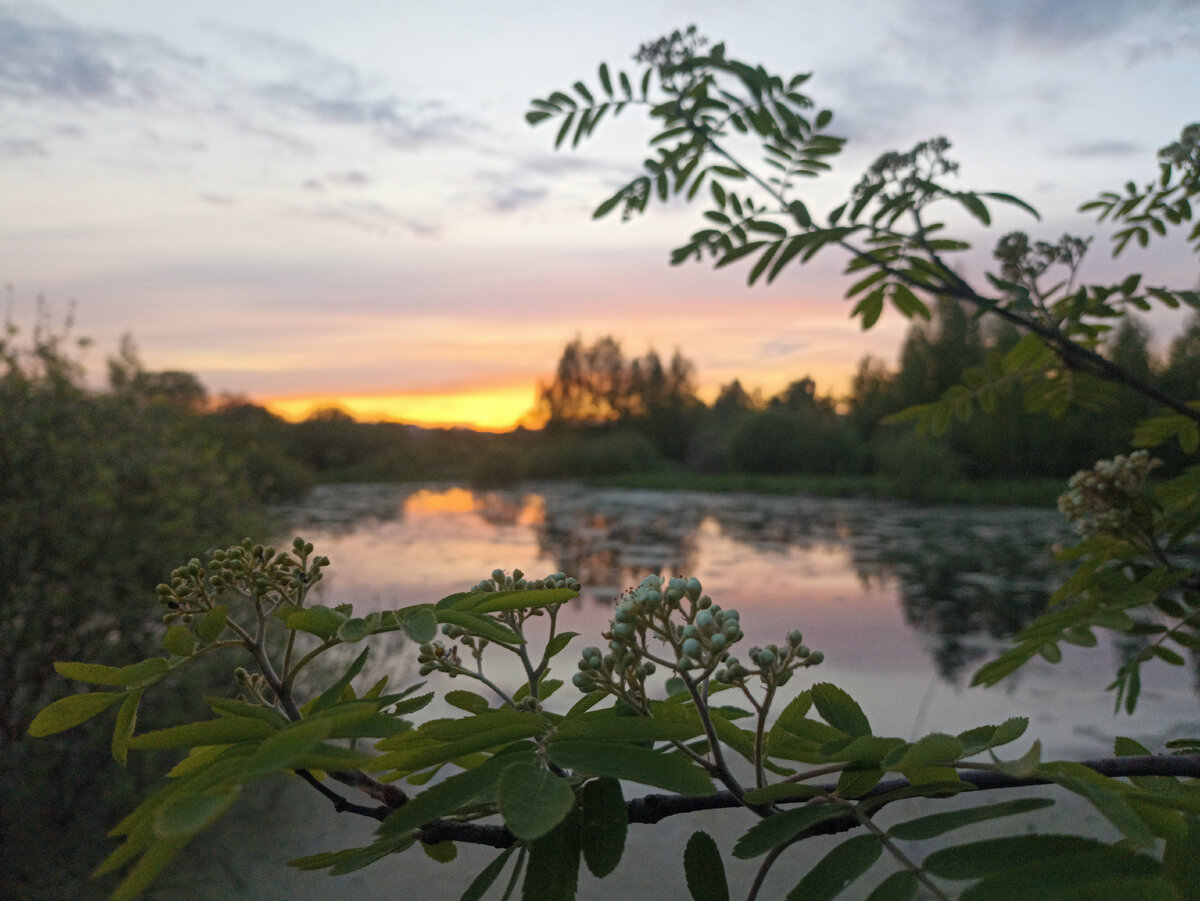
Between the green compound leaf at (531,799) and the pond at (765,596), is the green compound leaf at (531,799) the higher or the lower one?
the higher one

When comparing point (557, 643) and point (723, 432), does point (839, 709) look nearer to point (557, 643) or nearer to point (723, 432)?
point (557, 643)

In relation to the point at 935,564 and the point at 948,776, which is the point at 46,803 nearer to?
the point at 948,776

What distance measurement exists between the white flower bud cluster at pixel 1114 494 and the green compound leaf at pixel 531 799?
108 cm

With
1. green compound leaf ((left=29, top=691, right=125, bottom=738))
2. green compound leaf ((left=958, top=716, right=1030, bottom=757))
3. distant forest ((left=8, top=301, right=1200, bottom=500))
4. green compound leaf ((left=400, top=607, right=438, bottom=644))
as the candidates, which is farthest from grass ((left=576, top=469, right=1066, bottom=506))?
green compound leaf ((left=29, top=691, right=125, bottom=738))

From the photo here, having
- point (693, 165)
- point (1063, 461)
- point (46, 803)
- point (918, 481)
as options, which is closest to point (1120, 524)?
point (693, 165)

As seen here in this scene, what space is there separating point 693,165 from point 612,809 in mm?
1156

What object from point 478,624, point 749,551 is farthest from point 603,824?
point 749,551

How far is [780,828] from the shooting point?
0.43 m

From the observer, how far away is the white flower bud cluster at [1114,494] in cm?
116

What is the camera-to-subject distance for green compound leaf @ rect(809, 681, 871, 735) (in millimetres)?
517

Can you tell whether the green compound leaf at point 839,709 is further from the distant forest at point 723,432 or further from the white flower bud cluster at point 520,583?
the distant forest at point 723,432

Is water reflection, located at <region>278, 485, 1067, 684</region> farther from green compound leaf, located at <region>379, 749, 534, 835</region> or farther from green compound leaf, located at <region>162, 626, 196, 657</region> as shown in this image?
green compound leaf, located at <region>379, 749, 534, 835</region>

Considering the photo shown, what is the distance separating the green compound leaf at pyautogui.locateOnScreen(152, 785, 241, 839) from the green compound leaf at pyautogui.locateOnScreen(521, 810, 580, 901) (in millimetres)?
156

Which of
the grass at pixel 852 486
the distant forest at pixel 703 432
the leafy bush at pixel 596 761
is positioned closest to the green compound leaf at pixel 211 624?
the leafy bush at pixel 596 761
